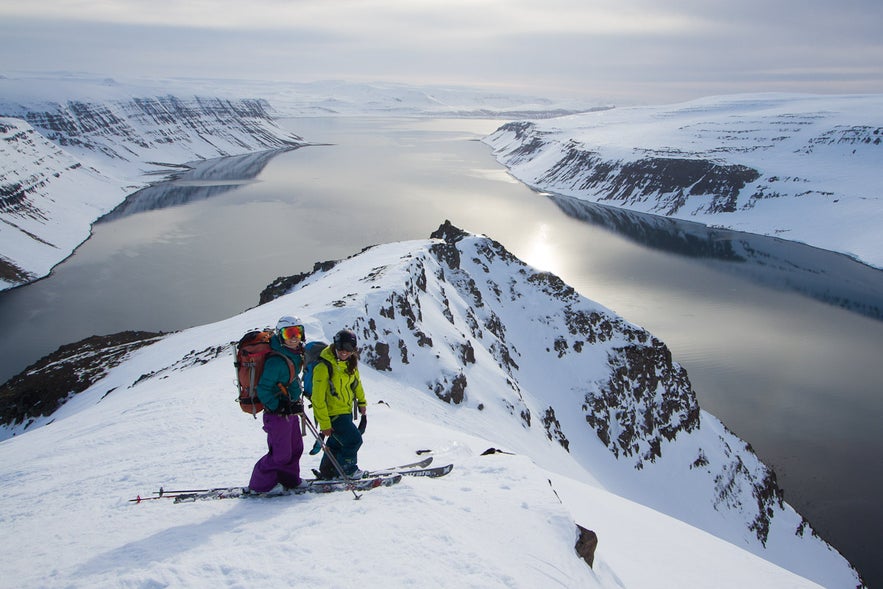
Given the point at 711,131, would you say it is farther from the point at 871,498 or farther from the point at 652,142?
the point at 871,498

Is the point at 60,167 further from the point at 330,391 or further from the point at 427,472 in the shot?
the point at 427,472

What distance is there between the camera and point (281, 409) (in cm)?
833

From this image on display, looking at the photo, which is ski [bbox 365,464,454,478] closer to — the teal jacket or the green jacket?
the green jacket

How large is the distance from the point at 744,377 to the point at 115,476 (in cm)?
5482

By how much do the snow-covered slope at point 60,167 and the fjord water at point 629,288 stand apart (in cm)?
491

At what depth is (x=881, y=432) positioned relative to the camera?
42.9 metres

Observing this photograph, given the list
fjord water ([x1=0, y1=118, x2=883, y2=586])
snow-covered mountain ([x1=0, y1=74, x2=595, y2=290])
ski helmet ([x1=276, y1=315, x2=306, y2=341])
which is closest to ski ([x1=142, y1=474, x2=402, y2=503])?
ski helmet ([x1=276, y1=315, x2=306, y2=341])

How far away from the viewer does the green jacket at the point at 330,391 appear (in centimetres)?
887

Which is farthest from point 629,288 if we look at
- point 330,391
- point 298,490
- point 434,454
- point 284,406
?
point 284,406

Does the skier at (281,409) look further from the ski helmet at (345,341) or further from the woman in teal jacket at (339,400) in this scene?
the ski helmet at (345,341)

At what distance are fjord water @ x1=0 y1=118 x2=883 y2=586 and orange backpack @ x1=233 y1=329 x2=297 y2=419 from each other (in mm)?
20676

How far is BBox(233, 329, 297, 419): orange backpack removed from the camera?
26.9 ft

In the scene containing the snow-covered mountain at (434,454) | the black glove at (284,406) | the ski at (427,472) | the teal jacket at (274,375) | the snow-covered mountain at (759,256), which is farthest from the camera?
the snow-covered mountain at (759,256)

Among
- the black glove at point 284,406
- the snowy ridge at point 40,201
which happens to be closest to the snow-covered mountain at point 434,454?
the black glove at point 284,406
